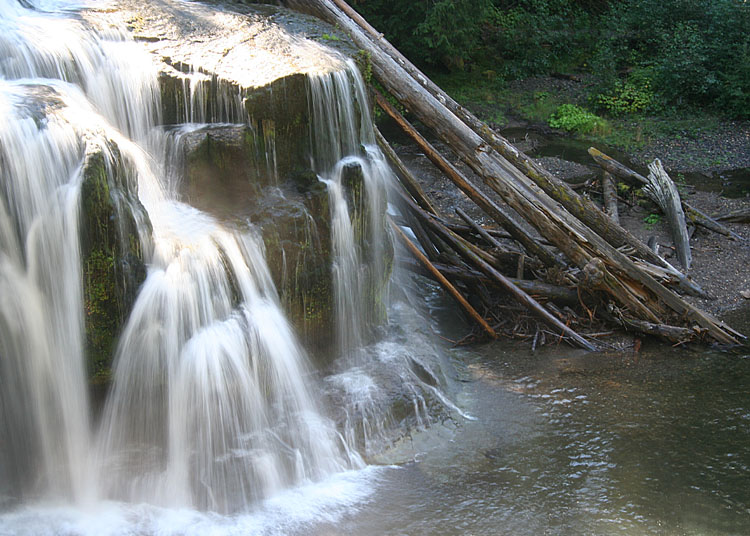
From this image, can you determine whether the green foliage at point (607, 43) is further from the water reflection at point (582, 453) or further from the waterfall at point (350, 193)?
the water reflection at point (582, 453)

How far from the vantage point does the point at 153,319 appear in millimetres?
6086

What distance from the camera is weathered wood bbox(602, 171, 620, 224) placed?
461 inches

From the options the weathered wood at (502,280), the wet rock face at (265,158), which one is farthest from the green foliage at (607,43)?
the wet rock face at (265,158)

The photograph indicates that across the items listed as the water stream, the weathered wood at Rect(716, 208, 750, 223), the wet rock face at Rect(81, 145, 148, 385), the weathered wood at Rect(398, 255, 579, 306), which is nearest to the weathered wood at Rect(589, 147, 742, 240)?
the weathered wood at Rect(716, 208, 750, 223)

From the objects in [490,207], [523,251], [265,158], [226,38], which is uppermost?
[226,38]

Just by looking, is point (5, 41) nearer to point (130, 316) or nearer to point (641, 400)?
point (130, 316)

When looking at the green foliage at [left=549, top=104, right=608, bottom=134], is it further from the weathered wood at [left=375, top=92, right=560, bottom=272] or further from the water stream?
the water stream

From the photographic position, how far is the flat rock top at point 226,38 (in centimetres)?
757

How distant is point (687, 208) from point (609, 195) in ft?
4.05

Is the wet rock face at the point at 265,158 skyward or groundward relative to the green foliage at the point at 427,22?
groundward

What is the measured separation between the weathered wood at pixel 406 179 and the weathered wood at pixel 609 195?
3.38 metres

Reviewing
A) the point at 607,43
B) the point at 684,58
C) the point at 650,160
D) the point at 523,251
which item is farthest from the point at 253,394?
the point at 607,43

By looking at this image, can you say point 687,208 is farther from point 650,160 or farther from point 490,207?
point 490,207

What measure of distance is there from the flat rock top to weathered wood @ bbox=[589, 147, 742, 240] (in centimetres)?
528
